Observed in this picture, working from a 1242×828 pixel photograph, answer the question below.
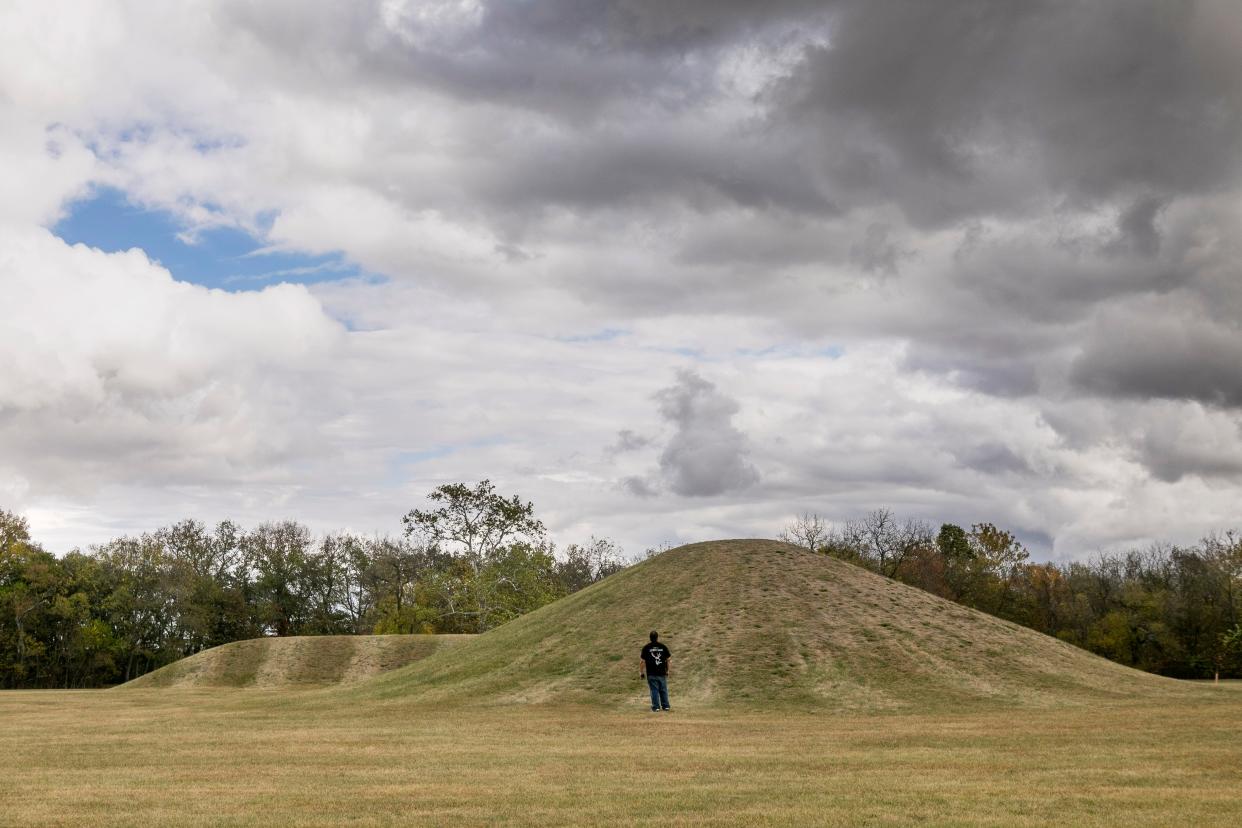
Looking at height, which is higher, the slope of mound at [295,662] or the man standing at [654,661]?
the man standing at [654,661]

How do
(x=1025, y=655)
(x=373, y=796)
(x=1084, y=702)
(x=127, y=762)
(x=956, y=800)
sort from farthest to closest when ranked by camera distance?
(x=1025, y=655), (x=1084, y=702), (x=127, y=762), (x=373, y=796), (x=956, y=800)

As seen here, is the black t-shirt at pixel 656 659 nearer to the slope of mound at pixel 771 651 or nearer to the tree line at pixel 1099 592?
the slope of mound at pixel 771 651

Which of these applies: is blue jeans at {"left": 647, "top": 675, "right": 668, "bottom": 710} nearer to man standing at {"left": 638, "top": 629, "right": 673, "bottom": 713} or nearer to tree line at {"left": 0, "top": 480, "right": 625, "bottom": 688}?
man standing at {"left": 638, "top": 629, "right": 673, "bottom": 713}

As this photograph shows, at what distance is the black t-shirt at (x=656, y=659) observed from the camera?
34281 millimetres

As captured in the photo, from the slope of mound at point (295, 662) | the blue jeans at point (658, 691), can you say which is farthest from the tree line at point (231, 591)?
the blue jeans at point (658, 691)

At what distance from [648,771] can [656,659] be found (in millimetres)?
15586

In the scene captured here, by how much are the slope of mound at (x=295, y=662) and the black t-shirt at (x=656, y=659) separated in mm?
51125

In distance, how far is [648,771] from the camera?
741 inches

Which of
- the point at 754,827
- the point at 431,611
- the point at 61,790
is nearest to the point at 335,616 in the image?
the point at 431,611

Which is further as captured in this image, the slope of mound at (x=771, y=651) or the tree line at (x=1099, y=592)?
the tree line at (x=1099, y=592)

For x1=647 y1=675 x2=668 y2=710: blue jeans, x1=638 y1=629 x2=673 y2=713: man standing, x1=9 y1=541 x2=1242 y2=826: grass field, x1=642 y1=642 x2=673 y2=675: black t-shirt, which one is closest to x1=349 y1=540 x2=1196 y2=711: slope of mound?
x1=9 y1=541 x2=1242 y2=826: grass field

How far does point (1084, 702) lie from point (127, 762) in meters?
33.7

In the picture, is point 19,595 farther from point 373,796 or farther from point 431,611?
point 373,796

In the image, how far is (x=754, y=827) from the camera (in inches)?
511
